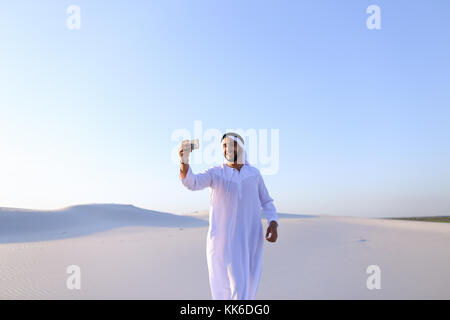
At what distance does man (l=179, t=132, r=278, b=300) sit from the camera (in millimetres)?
3553

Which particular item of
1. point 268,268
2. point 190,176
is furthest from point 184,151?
point 268,268

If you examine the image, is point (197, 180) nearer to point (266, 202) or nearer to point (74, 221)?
point (266, 202)

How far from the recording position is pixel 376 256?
7.66 metres

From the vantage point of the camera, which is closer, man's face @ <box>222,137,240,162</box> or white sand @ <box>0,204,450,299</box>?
man's face @ <box>222,137,240,162</box>

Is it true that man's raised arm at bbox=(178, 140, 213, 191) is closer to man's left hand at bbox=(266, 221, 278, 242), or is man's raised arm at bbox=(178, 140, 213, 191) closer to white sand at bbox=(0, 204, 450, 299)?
man's left hand at bbox=(266, 221, 278, 242)

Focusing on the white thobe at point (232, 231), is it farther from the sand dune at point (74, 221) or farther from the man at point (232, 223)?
the sand dune at point (74, 221)

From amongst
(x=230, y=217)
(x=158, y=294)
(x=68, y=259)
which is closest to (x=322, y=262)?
(x=158, y=294)

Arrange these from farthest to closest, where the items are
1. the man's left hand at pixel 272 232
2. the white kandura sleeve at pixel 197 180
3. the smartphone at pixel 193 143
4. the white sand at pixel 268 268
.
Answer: the white sand at pixel 268 268 → the man's left hand at pixel 272 232 → the white kandura sleeve at pixel 197 180 → the smartphone at pixel 193 143

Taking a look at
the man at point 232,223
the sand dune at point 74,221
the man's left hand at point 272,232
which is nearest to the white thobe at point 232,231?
the man at point 232,223

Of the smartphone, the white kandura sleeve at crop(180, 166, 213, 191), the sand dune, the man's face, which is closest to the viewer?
the smartphone

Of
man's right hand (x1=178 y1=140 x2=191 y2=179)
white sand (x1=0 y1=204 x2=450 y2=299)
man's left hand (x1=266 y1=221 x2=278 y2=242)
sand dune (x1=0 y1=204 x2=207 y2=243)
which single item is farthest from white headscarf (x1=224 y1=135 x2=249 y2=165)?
sand dune (x1=0 y1=204 x2=207 y2=243)

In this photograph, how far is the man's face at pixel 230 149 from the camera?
155 inches
